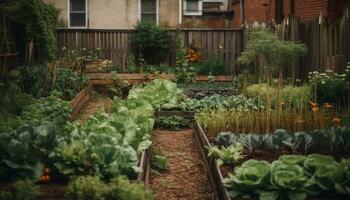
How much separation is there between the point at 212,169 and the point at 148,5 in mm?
19350

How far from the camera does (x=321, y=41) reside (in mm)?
13266

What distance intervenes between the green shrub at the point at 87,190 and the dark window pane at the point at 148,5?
21253 mm

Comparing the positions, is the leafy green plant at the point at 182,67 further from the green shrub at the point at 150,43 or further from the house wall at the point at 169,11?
the house wall at the point at 169,11

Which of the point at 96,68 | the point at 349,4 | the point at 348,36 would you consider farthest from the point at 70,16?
the point at 348,36

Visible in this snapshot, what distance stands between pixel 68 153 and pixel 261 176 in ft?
6.14

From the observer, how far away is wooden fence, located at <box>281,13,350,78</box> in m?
12.1

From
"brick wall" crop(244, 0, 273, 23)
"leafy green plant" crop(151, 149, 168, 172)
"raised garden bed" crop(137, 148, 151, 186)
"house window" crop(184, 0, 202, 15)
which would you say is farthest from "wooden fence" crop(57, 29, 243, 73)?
"raised garden bed" crop(137, 148, 151, 186)

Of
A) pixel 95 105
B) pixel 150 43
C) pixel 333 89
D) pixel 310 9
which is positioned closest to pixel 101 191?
pixel 333 89

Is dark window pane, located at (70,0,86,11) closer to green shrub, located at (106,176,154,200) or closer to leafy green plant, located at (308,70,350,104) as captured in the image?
leafy green plant, located at (308,70,350,104)

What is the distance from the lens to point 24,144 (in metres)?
5.81

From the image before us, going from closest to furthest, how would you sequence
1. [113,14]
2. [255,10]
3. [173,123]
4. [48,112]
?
[48,112]
[173,123]
[255,10]
[113,14]

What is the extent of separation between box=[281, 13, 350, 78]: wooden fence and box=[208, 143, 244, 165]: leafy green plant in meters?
5.79

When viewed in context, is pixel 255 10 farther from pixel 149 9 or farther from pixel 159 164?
pixel 159 164

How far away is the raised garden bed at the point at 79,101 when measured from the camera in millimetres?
12151
